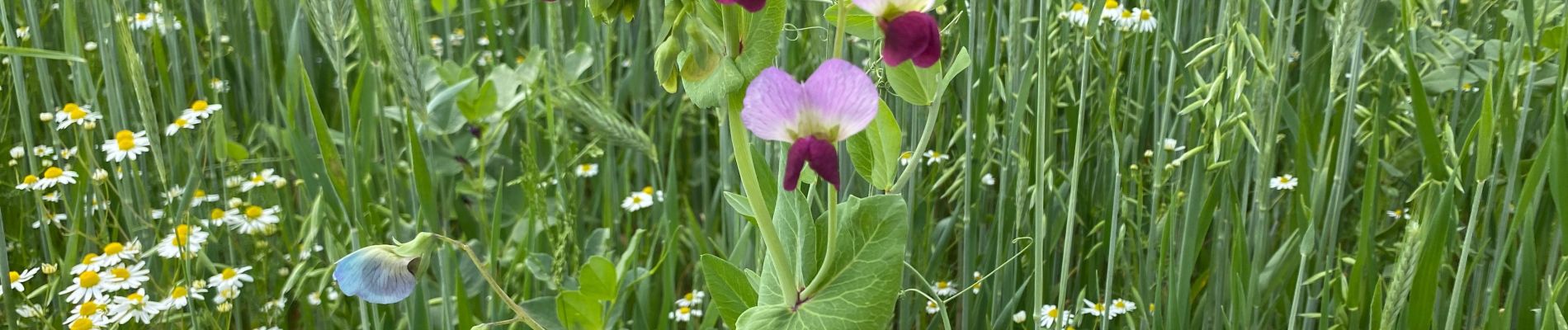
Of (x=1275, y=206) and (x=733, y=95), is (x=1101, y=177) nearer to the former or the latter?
(x=1275, y=206)

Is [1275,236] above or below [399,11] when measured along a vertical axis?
below

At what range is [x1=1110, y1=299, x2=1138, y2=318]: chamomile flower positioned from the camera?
102cm

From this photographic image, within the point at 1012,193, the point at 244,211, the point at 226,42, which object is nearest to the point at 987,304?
the point at 1012,193

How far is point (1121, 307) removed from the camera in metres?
Answer: 1.04

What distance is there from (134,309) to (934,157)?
0.68m

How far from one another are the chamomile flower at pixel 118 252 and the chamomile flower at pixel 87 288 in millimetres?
15

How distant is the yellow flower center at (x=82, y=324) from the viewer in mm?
927

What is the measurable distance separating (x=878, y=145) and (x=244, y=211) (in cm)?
76

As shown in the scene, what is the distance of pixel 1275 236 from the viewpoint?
1.22 meters

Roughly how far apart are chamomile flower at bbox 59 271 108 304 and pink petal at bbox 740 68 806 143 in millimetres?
759

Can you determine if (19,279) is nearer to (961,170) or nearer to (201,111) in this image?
(201,111)

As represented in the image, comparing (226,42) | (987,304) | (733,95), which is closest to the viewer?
(733,95)

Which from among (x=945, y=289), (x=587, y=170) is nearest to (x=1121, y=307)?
(x=945, y=289)

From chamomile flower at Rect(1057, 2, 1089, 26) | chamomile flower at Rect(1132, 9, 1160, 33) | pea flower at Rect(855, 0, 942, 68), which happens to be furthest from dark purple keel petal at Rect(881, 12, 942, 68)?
chamomile flower at Rect(1057, 2, 1089, 26)
